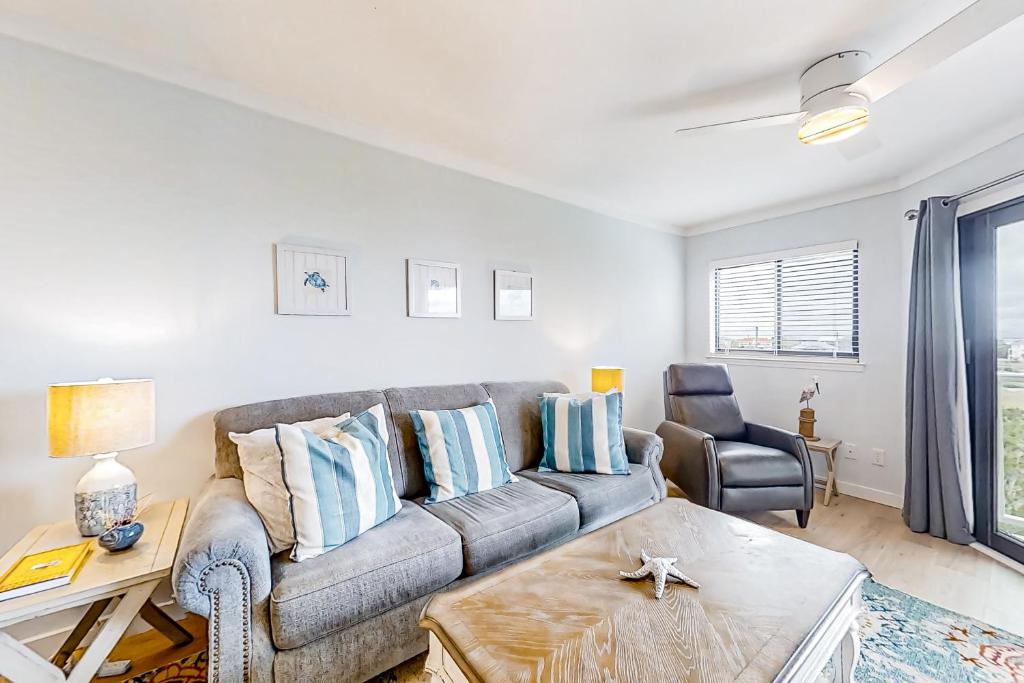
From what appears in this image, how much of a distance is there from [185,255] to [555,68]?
5.95ft

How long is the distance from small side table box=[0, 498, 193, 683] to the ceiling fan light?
9.32ft

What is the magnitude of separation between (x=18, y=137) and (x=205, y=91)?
2.21 feet

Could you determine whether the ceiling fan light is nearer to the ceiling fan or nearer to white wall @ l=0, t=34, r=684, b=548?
the ceiling fan

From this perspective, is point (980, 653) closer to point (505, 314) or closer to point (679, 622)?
point (679, 622)

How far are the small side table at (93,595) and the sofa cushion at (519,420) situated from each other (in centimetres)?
155

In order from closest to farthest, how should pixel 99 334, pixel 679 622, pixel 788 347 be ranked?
pixel 679 622 < pixel 99 334 < pixel 788 347

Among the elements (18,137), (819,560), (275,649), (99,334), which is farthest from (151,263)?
(819,560)

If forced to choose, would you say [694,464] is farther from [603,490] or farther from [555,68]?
[555,68]

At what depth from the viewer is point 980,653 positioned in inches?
64.7

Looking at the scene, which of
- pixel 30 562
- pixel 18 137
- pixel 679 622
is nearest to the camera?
pixel 679 622

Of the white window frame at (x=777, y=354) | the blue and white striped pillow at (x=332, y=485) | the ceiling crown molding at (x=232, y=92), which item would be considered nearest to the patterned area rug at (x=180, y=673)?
the blue and white striped pillow at (x=332, y=485)

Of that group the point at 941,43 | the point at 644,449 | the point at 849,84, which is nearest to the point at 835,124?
the point at 849,84

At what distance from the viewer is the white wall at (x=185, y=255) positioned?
1.60 m

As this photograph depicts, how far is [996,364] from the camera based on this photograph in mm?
2414
